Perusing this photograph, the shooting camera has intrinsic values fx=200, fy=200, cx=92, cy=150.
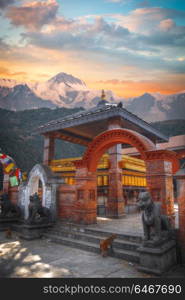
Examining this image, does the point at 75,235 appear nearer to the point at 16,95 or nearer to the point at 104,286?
the point at 104,286

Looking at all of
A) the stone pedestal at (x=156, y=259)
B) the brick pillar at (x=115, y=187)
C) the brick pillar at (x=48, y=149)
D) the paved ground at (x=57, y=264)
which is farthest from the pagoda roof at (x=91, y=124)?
the stone pedestal at (x=156, y=259)

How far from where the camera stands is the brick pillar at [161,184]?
693 cm

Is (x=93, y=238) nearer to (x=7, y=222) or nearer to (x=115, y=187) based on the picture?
(x=115, y=187)

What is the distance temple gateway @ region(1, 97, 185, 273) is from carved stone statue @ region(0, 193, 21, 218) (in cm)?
36

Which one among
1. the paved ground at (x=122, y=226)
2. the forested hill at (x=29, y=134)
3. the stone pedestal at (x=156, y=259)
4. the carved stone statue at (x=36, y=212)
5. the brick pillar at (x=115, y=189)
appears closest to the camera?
the stone pedestal at (x=156, y=259)

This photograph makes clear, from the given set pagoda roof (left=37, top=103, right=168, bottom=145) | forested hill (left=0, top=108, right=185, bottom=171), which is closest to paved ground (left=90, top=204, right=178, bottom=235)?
pagoda roof (left=37, top=103, right=168, bottom=145)

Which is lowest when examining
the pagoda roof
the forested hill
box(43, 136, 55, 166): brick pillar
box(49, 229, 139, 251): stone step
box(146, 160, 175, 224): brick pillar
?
box(49, 229, 139, 251): stone step

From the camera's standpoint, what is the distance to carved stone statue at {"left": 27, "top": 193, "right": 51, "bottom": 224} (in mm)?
9953

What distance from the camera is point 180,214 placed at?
6.16m

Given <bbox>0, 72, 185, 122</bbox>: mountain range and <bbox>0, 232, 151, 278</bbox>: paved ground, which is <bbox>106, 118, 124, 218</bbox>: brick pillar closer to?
<bbox>0, 232, 151, 278</bbox>: paved ground

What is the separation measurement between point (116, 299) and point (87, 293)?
59cm

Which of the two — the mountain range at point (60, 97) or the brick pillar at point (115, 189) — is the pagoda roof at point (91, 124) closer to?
the brick pillar at point (115, 189)

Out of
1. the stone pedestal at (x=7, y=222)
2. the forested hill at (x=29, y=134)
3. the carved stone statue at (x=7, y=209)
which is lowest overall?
the stone pedestal at (x=7, y=222)

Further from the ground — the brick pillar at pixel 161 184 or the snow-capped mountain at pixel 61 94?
the snow-capped mountain at pixel 61 94
